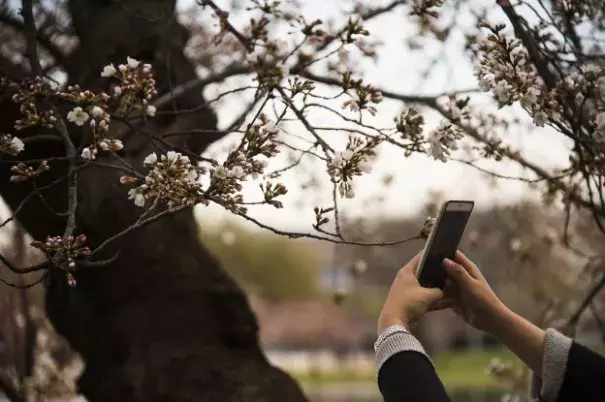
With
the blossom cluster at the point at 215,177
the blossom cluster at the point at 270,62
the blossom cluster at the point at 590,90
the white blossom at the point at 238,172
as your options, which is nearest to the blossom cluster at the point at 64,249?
the blossom cluster at the point at 215,177

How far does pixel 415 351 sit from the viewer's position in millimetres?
1367

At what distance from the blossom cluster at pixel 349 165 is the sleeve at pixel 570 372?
85 centimetres

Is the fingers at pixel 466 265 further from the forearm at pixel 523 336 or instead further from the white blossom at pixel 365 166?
the white blossom at pixel 365 166

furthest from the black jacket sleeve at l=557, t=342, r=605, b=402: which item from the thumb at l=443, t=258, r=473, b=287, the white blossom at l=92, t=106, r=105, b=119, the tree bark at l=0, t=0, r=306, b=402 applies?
the tree bark at l=0, t=0, r=306, b=402

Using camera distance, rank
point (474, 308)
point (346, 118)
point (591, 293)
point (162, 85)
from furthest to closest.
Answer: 1. point (162, 85)
2. point (591, 293)
3. point (346, 118)
4. point (474, 308)

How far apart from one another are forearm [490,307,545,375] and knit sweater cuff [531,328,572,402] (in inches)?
0.9

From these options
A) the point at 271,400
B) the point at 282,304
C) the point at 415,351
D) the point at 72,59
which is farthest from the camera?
the point at 282,304

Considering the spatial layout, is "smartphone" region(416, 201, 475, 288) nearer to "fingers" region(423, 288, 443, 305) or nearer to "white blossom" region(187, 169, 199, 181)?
"fingers" region(423, 288, 443, 305)

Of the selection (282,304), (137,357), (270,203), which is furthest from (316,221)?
(282,304)

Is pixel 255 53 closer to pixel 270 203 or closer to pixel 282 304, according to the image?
pixel 270 203

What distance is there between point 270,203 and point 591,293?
1.58m

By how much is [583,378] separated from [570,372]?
26 millimetres

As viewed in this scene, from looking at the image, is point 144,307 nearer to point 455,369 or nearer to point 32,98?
point 32,98

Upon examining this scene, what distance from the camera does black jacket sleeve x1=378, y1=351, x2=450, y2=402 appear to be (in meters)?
1.31
